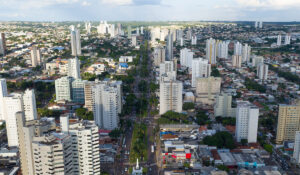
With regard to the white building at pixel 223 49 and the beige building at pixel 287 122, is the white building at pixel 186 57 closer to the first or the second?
the white building at pixel 223 49

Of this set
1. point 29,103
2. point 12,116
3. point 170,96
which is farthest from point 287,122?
point 12,116

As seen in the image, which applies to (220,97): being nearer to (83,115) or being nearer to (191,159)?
(191,159)

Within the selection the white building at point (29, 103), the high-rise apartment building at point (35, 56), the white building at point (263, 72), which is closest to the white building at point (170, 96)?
the white building at point (29, 103)

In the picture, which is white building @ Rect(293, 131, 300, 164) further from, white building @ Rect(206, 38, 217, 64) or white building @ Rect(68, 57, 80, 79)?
white building @ Rect(206, 38, 217, 64)

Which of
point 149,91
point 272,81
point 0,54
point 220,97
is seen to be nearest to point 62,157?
point 220,97

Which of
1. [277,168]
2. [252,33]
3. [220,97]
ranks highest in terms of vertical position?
[252,33]

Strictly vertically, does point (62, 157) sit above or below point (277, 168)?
above

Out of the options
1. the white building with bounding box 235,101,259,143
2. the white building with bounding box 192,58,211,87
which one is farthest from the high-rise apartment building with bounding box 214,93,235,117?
the white building with bounding box 192,58,211,87

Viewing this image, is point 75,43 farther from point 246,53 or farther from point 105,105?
point 105,105
